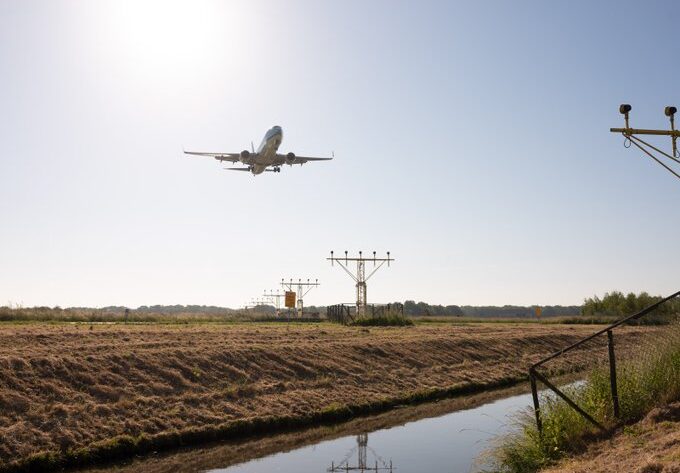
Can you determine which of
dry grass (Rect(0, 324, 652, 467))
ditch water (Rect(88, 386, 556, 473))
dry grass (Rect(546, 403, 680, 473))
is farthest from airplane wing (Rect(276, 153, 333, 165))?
dry grass (Rect(546, 403, 680, 473))

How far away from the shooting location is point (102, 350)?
1035 inches

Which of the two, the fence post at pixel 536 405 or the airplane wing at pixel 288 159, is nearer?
the fence post at pixel 536 405

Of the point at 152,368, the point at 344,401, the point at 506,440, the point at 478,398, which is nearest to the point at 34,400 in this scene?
the point at 152,368

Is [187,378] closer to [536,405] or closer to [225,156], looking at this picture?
[536,405]

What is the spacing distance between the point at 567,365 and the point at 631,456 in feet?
86.9

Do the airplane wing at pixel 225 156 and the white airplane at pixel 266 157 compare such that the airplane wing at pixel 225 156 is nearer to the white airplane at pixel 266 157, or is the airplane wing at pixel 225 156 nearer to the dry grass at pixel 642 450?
the white airplane at pixel 266 157

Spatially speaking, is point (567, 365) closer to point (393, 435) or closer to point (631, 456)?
point (393, 435)

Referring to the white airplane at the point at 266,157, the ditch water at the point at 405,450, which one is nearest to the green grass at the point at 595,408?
the ditch water at the point at 405,450

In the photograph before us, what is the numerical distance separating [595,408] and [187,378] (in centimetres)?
1642

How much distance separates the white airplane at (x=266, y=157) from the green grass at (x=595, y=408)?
46927mm

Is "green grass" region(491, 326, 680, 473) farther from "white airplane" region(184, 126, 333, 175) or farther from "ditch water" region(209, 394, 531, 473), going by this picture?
"white airplane" region(184, 126, 333, 175)

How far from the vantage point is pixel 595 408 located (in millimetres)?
14375

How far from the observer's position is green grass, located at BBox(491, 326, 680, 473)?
1369cm

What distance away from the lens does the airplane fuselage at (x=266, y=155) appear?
60.2 m
